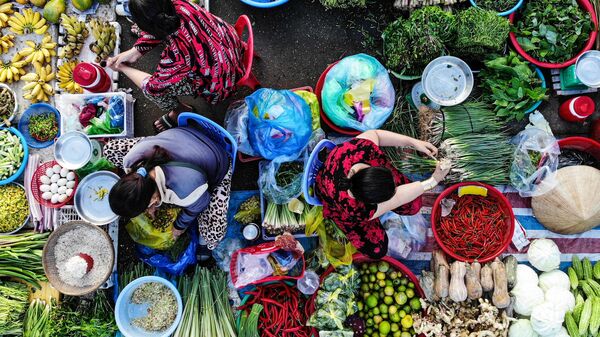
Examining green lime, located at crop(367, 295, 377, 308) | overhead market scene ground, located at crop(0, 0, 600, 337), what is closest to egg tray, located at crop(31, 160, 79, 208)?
overhead market scene ground, located at crop(0, 0, 600, 337)

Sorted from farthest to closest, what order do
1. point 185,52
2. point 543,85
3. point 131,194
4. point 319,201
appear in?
point 543,85 → point 319,201 → point 185,52 → point 131,194

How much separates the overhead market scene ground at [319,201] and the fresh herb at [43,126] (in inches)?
0.6

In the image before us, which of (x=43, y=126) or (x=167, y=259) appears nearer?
(x=167, y=259)

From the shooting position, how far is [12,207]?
3.20 m

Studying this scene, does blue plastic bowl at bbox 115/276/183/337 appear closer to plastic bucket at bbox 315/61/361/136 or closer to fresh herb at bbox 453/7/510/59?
plastic bucket at bbox 315/61/361/136

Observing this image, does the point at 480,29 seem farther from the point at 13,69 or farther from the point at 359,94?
the point at 13,69

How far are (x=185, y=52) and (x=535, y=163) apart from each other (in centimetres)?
250

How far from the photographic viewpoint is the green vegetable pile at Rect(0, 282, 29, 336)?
9.96 feet

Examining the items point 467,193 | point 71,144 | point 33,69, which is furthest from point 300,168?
point 33,69

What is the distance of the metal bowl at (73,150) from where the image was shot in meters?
3.07

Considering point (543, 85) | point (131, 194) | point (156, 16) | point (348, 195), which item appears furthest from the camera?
point (543, 85)

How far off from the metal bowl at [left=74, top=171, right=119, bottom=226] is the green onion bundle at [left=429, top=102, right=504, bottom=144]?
7.54 feet

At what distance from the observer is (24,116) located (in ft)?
10.9

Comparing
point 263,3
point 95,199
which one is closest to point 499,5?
point 263,3
